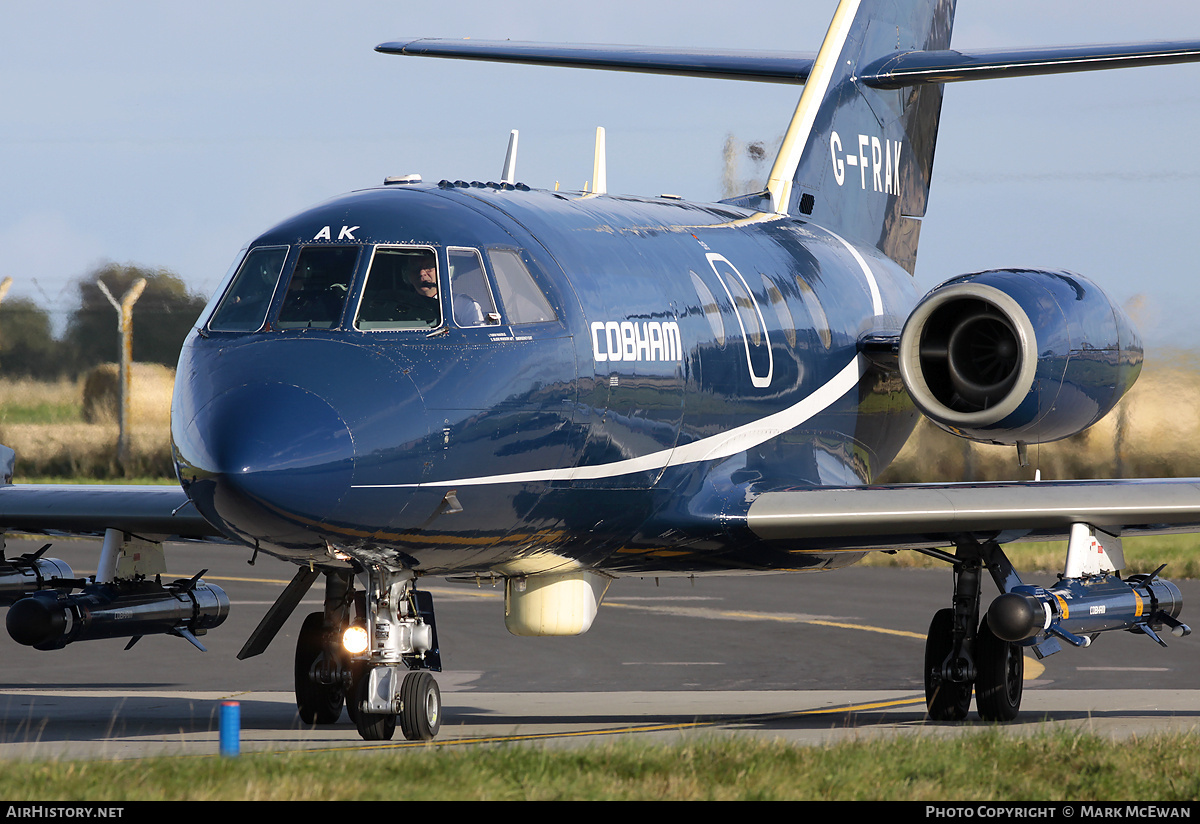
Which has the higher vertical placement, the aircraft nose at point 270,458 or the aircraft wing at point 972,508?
the aircraft nose at point 270,458

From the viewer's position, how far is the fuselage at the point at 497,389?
9641 mm

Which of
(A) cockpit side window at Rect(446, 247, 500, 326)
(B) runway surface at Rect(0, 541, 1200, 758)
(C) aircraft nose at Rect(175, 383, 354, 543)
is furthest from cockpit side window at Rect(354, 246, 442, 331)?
(B) runway surface at Rect(0, 541, 1200, 758)

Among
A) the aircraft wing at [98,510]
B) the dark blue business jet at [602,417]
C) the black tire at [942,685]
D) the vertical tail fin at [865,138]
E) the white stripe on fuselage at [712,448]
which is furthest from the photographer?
the vertical tail fin at [865,138]

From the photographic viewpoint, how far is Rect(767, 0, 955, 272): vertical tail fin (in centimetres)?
1781

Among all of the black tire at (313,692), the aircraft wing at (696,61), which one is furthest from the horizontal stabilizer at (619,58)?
the black tire at (313,692)

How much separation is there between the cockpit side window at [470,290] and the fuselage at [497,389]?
0.05 feet

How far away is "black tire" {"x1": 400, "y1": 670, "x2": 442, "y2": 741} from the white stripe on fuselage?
1353mm

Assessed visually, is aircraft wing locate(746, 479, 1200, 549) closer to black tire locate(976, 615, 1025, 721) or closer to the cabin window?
black tire locate(976, 615, 1025, 721)

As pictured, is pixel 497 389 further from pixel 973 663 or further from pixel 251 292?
pixel 973 663

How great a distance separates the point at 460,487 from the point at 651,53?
9460mm

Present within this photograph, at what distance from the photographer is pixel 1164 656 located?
68.4 feet

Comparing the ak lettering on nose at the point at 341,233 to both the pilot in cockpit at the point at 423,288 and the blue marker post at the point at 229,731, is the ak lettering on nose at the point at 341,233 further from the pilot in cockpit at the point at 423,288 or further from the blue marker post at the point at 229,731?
the blue marker post at the point at 229,731

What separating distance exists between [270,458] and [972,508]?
19.0ft

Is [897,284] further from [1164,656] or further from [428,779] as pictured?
[428,779]
